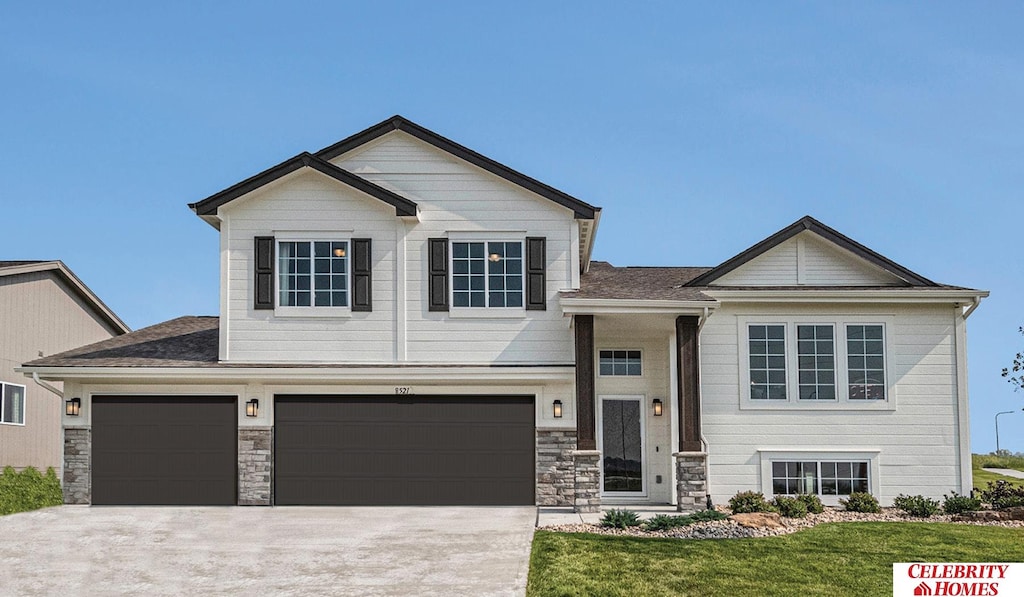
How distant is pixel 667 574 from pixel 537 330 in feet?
22.5

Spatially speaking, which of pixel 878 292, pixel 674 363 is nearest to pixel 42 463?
pixel 674 363

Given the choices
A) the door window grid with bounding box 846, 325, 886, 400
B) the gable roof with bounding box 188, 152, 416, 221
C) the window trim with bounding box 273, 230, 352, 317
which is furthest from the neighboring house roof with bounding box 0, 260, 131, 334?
the door window grid with bounding box 846, 325, 886, 400

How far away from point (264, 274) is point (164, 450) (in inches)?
133

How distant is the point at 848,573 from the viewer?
11.9m

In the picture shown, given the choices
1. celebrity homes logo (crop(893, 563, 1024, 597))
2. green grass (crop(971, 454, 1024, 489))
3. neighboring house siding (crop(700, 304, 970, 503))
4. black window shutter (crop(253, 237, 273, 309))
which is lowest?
green grass (crop(971, 454, 1024, 489))

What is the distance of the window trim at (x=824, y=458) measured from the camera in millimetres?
17859

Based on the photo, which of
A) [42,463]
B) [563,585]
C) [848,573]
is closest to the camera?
[563,585]

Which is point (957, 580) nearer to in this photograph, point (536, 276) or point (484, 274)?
point (536, 276)

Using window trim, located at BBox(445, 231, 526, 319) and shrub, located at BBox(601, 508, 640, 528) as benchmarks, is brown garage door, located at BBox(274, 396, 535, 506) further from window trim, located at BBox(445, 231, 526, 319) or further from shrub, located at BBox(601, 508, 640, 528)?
shrub, located at BBox(601, 508, 640, 528)

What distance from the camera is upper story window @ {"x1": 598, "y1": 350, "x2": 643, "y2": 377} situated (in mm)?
18703

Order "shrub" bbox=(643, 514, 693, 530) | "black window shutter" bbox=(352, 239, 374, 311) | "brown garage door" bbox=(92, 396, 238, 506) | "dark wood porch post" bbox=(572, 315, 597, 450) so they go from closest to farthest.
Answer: "shrub" bbox=(643, 514, 693, 530) → "dark wood porch post" bbox=(572, 315, 597, 450) → "brown garage door" bbox=(92, 396, 238, 506) → "black window shutter" bbox=(352, 239, 374, 311)

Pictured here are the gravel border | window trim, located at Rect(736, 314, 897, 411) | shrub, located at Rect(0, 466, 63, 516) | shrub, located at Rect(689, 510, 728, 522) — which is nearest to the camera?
the gravel border

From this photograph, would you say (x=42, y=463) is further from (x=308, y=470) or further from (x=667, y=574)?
(x=667, y=574)

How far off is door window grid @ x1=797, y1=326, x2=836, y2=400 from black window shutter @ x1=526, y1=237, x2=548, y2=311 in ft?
14.5
